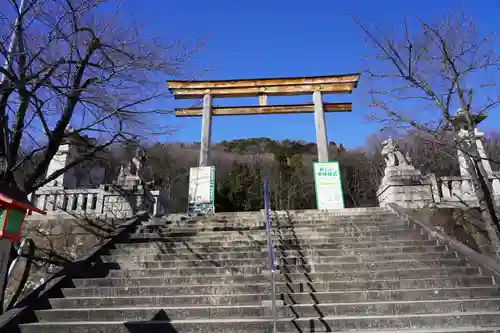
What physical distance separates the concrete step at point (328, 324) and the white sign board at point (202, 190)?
17.6ft

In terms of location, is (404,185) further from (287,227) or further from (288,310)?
(288,310)

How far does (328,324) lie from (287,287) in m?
1.00

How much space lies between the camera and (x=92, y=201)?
9.11 m

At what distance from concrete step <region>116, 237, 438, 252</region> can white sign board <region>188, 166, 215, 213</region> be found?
8.66 ft

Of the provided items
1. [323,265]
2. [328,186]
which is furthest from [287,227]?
[328,186]

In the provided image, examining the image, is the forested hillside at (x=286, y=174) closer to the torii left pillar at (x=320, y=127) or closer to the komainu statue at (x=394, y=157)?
the torii left pillar at (x=320, y=127)

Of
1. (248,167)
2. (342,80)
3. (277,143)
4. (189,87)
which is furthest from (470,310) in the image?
(277,143)

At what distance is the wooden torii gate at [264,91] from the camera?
41.1 feet

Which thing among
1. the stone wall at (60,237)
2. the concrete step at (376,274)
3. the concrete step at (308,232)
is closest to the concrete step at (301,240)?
the concrete step at (308,232)

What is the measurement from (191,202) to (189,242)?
9.32 feet

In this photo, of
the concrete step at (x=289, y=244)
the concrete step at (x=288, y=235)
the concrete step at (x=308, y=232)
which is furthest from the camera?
the concrete step at (x=308, y=232)

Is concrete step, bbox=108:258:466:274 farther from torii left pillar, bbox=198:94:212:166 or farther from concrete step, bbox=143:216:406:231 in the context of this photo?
torii left pillar, bbox=198:94:212:166

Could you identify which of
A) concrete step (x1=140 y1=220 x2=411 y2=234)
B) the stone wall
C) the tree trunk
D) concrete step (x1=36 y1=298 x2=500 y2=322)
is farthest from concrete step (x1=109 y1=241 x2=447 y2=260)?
the stone wall

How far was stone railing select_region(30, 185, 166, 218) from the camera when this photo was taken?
353 inches
